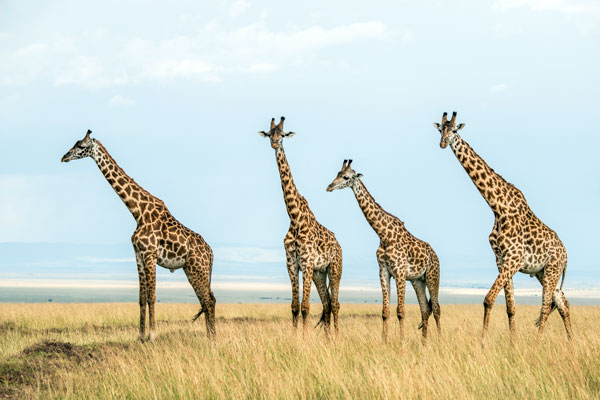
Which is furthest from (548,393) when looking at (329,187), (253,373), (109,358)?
(109,358)

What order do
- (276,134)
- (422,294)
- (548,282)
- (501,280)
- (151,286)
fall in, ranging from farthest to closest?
(422,294) < (151,286) < (276,134) < (548,282) < (501,280)

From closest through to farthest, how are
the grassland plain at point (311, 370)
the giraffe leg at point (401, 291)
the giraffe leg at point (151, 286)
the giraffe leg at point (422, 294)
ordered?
the grassland plain at point (311, 370) < the giraffe leg at point (401, 291) < the giraffe leg at point (151, 286) < the giraffe leg at point (422, 294)

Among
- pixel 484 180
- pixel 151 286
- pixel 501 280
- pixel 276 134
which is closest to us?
pixel 501 280

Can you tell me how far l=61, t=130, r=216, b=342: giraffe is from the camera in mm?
15188

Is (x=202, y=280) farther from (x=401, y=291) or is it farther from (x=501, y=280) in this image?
(x=501, y=280)

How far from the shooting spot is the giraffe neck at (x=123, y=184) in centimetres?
1569

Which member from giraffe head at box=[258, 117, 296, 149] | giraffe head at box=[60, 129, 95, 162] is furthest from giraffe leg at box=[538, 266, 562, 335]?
giraffe head at box=[60, 129, 95, 162]

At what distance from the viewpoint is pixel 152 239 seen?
15.2m

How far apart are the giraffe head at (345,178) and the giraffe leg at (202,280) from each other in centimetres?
378

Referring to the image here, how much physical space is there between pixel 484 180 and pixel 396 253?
2.56 metres

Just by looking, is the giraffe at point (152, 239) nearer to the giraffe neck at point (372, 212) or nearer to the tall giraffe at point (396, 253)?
the tall giraffe at point (396, 253)

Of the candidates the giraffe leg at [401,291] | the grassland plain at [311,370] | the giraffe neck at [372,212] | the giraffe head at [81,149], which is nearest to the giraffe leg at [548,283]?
the grassland plain at [311,370]

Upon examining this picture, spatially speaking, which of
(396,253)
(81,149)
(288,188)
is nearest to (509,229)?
(396,253)

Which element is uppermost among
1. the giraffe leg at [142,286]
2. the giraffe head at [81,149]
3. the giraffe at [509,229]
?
the giraffe head at [81,149]
